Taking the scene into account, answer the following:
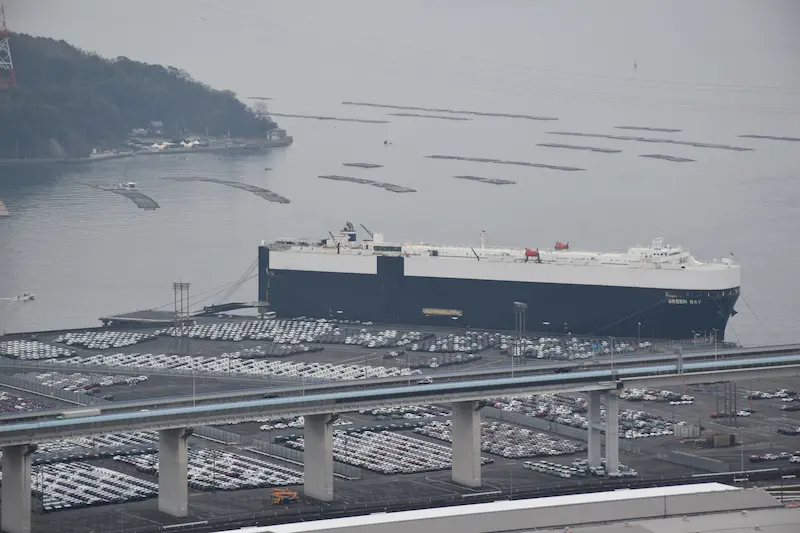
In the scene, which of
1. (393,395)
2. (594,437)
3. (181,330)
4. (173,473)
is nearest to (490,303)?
(181,330)

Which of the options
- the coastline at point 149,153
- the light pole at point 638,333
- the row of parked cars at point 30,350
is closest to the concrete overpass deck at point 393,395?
the light pole at point 638,333

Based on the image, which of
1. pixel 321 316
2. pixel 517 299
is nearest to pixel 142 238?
pixel 321 316

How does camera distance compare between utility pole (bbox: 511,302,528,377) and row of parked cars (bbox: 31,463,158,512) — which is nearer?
row of parked cars (bbox: 31,463,158,512)

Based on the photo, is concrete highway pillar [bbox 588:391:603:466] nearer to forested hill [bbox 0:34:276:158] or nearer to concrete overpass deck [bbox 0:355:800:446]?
concrete overpass deck [bbox 0:355:800:446]

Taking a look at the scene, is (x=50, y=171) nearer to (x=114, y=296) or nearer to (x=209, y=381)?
(x=114, y=296)

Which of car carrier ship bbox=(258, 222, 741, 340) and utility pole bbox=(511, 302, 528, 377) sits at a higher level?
car carrier ship bbox=(258, 222, 741, 340)

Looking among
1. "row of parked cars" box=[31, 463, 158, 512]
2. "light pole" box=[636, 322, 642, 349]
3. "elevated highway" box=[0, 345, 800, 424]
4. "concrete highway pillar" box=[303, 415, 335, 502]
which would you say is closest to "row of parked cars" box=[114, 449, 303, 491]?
"row of parked cars" box=[31, 463, 158, 512]
